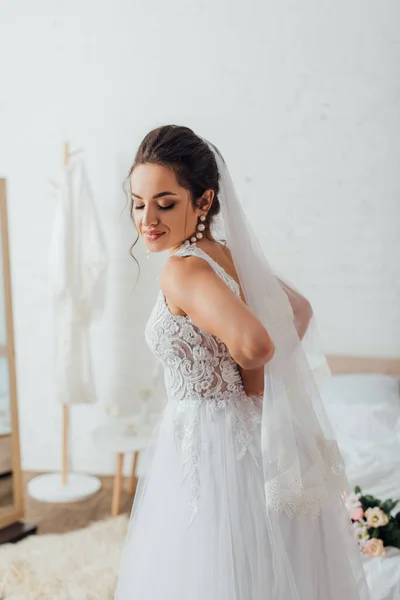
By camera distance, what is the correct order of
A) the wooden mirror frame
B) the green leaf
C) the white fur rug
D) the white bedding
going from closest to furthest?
the white bedding < the green leaf < the white fur rug < the wooden mirror frame

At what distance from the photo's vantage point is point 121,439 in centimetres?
322

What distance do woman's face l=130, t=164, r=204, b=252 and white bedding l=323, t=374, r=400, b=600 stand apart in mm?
1214

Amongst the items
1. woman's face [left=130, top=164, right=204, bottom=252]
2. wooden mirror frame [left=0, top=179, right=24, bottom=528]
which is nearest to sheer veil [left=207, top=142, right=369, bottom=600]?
woman's face [left=130, top=164, right=204, bottom=252]

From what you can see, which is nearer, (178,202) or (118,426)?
(178,202)

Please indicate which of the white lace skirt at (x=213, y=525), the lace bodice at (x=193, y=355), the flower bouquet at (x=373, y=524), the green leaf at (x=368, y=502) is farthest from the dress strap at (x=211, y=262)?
the green leaf at (x=368, y=502)

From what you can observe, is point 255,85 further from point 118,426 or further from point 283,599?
point 283,599

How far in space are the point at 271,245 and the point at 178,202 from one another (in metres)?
2.04

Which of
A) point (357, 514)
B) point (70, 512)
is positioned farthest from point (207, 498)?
point (70, 512)

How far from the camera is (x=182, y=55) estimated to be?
3.43 m

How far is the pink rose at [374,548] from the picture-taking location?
2.03 metres

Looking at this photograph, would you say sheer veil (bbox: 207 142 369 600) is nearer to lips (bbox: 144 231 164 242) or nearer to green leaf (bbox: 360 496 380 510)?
lips (bbox: 144 231 164 242)

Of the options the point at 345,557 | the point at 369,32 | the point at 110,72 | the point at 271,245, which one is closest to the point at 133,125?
the point at 110,72

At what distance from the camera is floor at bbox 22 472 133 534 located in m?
3.09

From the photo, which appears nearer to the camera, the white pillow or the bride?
the bride
